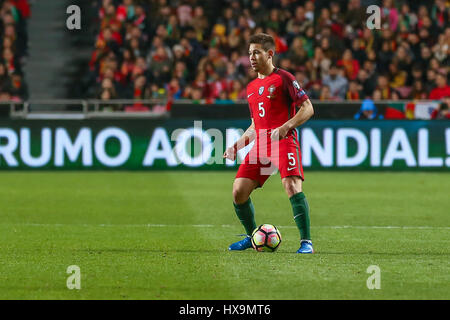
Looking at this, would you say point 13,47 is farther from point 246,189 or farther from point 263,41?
point 263,41

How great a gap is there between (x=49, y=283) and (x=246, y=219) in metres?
2.59

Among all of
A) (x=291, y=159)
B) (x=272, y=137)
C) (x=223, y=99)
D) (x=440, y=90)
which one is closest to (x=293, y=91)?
(x=272, y=137)

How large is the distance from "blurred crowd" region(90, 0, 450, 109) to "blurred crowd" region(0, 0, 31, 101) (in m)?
1.80

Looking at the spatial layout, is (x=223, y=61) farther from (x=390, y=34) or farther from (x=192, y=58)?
(x=390, y=34)

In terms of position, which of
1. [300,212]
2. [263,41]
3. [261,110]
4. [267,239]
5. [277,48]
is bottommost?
[267,239]

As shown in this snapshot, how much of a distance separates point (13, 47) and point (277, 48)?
623 centimetres

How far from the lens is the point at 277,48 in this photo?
2169 cm

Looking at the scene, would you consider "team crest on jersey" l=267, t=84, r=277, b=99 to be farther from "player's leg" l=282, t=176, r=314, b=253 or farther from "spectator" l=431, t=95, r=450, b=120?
"spectator" l=431, t=95, r=450, b=120

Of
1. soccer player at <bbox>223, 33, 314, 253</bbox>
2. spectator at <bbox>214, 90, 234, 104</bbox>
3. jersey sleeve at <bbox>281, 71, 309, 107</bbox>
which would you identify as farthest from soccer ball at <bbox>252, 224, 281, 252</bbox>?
spectator at <bbox>214, 90, 234, 104</bbox>

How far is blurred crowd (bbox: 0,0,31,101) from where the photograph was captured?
67.9 feet

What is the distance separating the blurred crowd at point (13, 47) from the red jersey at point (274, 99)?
12.4 meters

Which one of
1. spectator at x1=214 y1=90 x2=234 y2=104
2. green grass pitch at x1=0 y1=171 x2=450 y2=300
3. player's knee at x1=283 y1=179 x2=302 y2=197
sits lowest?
green grass pitch at x1=0 y1=171 x2=450 y2=300

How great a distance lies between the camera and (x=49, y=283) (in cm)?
727

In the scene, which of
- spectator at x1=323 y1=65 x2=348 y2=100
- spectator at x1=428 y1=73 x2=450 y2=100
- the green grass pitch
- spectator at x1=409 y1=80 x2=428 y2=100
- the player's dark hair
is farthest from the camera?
spectator at x1=323 y1=65 x2=348 y2=100
